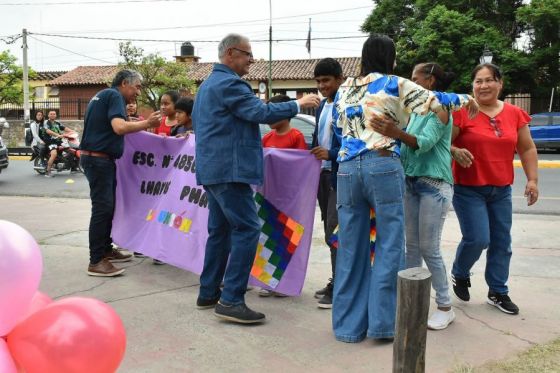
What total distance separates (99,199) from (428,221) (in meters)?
2.79

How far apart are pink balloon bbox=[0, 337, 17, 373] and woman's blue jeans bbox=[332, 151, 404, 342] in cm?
201

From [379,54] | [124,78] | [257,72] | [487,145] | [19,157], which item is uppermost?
[257,72]

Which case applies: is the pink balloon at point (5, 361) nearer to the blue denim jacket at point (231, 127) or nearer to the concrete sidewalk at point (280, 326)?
the concrete sidewalk at point (280, 326)

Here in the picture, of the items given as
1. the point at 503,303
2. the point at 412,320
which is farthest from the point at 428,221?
the point at 412,320

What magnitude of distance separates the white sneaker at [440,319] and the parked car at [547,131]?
17.6 m

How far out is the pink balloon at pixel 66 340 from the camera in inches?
82.0

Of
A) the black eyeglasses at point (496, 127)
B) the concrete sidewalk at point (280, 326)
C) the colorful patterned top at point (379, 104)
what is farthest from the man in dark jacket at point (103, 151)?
the black eyeglasses at point (496, 127)

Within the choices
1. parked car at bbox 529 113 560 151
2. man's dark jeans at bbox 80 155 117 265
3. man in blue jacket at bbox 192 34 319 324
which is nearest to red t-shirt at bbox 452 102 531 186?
man in blue jacket at bbox 192 34 319 324

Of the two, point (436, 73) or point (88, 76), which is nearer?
point (436, 73)

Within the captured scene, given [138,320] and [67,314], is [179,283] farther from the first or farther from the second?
[67,314]

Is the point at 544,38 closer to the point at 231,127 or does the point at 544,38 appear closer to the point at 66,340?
the point at 231,127

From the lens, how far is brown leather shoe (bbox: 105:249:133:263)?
552 cm

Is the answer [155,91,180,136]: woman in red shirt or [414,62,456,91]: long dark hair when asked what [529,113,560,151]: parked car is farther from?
[414,62,456,91]: long dark hair

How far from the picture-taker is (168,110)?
5.75 meters
